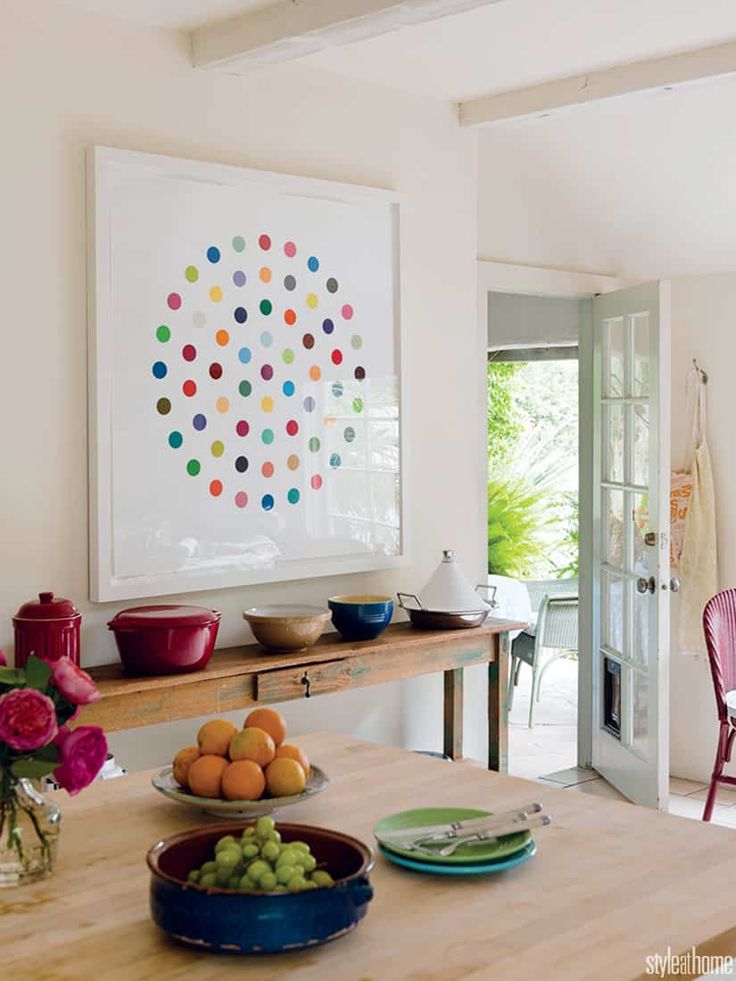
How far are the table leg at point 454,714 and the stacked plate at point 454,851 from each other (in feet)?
6.73

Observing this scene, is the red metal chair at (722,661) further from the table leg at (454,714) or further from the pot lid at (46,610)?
the pot lid at (46,610)

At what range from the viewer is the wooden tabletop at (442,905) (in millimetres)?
1552

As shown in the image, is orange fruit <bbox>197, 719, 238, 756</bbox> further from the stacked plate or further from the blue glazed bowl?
the blue glazed bowl

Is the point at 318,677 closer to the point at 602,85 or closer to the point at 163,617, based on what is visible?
the point at 163,617

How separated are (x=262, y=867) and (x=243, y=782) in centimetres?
40

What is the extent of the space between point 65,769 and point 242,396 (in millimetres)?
1974

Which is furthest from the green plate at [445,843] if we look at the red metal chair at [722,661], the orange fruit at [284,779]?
the red metal chair at [722,661]

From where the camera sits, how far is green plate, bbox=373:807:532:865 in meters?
1.87

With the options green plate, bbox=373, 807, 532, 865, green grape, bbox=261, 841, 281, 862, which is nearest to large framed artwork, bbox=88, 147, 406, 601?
green plate, bbox=373, 807, 532, 865

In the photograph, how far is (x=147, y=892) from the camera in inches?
70.4

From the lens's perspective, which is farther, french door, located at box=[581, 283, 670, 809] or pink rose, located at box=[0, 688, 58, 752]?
french door, located at box=[581, 283, 670, 809]

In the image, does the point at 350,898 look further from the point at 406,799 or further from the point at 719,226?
the point at 719,226

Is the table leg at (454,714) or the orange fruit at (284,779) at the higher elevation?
the orange fruit at (284,779)

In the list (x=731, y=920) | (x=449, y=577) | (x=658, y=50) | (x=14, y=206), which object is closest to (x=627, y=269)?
(x=658, y=50)
